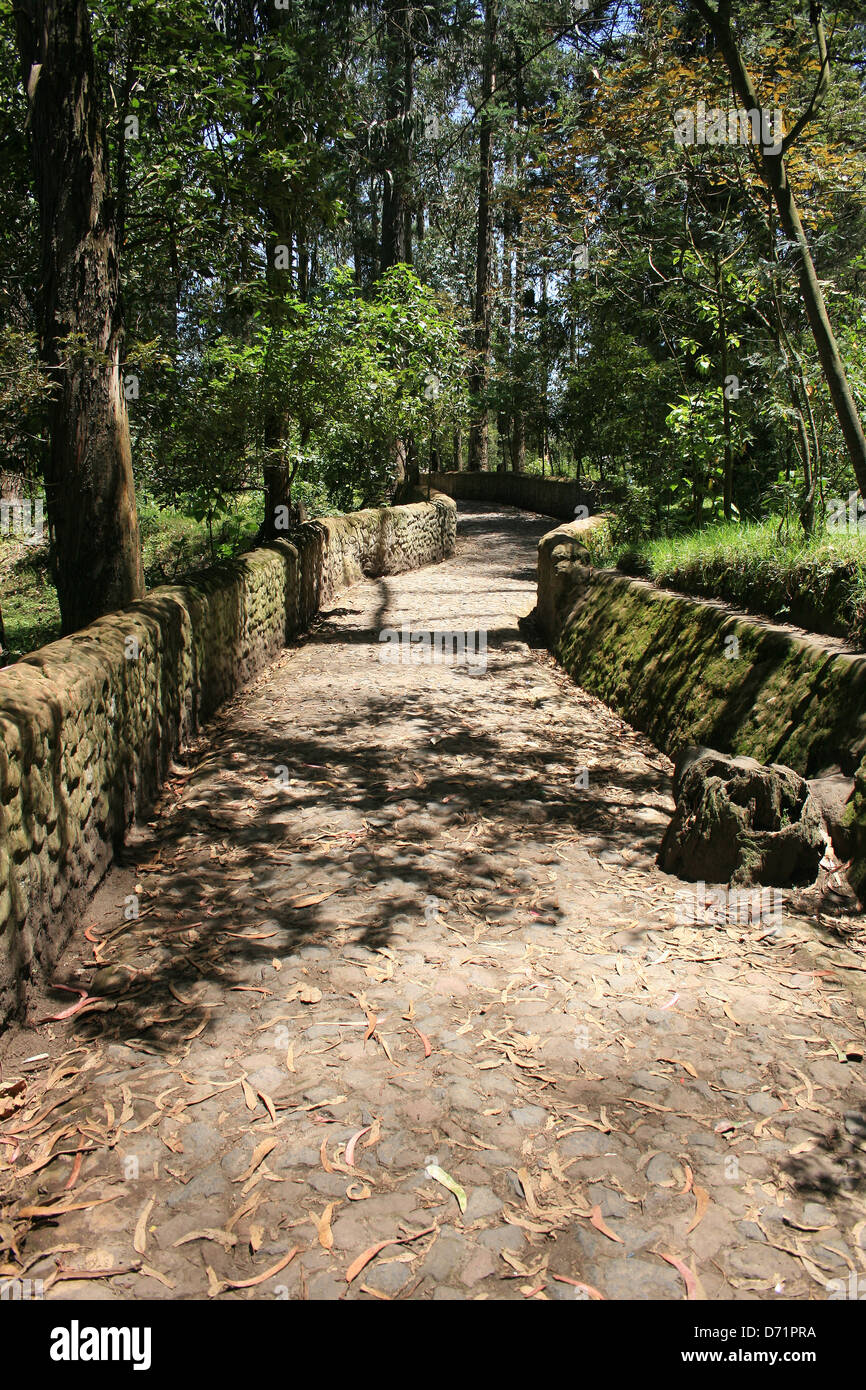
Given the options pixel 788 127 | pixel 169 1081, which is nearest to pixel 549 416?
pixel 788 127

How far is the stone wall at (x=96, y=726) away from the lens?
3299mm

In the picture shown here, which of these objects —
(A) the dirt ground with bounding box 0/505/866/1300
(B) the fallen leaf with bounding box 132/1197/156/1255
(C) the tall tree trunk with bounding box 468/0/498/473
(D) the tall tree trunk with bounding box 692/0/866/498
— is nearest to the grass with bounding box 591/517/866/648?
(D) the tall tree trunk with bounding box 692/0/866/498

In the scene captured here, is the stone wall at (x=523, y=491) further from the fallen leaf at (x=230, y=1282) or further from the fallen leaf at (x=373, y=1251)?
the fallen leaf at (x=230, y=1282)

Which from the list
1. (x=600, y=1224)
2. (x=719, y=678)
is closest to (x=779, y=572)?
(x=719, y=678)

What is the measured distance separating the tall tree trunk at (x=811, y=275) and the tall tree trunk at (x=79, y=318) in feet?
13.7

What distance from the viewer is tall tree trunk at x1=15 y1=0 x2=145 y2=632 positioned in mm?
5906

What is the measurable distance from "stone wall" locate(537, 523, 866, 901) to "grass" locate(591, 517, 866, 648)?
15cm

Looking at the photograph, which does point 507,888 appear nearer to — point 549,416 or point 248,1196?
point 248,1196

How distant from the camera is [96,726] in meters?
4.31

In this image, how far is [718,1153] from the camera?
8.74 ft

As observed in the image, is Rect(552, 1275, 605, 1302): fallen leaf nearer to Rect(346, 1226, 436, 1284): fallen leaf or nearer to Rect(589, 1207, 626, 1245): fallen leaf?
Rect(589, 1207, 626, 1245): fallen leaf

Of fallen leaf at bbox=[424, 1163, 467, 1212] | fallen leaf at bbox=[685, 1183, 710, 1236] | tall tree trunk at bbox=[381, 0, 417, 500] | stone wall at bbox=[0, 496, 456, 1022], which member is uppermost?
tall tree trunk at bbox=[381, 0, 417, 500]

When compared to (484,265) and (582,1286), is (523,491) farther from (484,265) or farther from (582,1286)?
(582,1286)

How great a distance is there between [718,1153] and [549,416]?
2693 centimetres
